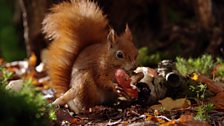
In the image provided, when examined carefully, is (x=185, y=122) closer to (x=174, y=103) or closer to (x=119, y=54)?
(x=174, y=103)

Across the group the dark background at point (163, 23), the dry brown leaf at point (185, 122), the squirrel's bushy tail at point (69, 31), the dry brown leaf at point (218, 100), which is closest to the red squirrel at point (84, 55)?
the squirrel's bushy tail at point (69, 31)

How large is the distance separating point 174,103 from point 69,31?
2.99ft

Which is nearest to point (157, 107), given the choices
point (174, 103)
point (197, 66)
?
point (174, 103)

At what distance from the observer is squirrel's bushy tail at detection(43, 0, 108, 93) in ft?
11.1

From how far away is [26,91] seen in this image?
221 cm

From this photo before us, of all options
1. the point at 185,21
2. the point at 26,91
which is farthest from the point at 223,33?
the point at 26,91

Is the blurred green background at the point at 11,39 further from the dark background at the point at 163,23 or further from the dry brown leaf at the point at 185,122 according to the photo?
the dry brown leaf at the point at 185,122

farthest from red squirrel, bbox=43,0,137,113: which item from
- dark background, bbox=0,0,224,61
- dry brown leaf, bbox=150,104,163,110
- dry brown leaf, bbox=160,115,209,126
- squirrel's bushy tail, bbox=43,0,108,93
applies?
dark background, bbox=0,0,224,61

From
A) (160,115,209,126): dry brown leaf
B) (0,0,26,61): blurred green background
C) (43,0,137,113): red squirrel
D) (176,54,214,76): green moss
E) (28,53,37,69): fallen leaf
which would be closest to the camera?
(160,115,209,126): dry brown leaf

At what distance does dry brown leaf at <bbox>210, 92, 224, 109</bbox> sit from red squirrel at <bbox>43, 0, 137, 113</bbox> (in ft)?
1.80

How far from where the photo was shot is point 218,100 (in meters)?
3.07

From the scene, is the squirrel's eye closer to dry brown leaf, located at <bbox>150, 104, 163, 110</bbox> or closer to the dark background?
dry brown leaf, located at <bbox>150, 104, 163, 110</bbox>

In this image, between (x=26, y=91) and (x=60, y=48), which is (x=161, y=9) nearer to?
(x=60, y=48)

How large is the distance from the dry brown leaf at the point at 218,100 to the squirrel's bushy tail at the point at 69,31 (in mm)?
904
